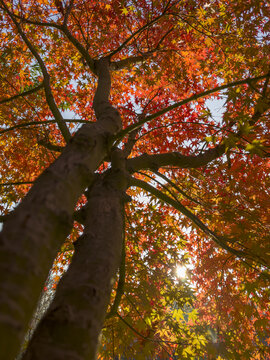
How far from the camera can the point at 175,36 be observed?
5707 mm

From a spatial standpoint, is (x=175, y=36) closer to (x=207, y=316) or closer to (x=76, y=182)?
(x=76, y=182)

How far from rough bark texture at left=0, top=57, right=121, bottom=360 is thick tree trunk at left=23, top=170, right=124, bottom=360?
0.52 ft

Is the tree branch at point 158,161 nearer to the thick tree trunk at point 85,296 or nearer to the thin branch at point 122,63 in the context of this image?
the thick tree trunk at point 85,296

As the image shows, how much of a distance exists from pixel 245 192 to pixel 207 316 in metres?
9.36

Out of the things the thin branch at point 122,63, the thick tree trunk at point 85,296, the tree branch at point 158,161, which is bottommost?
the thick tree trunk at point 85,296

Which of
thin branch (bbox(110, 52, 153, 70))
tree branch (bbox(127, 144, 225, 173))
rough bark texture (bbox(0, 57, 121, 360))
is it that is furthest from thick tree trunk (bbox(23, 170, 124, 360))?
thin branch (bbox(110, 52, 153, 70))

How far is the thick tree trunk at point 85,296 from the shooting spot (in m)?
0.82

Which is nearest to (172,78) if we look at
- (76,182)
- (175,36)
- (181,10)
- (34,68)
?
(175,36)

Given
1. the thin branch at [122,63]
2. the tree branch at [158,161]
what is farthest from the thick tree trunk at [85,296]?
the thin branch at [122,63]

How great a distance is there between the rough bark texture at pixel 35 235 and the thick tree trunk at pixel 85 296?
0.16 meters

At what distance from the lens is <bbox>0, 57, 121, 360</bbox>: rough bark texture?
69cm

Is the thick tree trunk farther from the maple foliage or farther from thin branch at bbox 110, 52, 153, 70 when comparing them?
thin branch at bbox 110, 52, 153, 70

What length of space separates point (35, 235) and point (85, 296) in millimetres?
410

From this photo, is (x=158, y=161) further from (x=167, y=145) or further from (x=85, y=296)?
(x=167, y=145)
